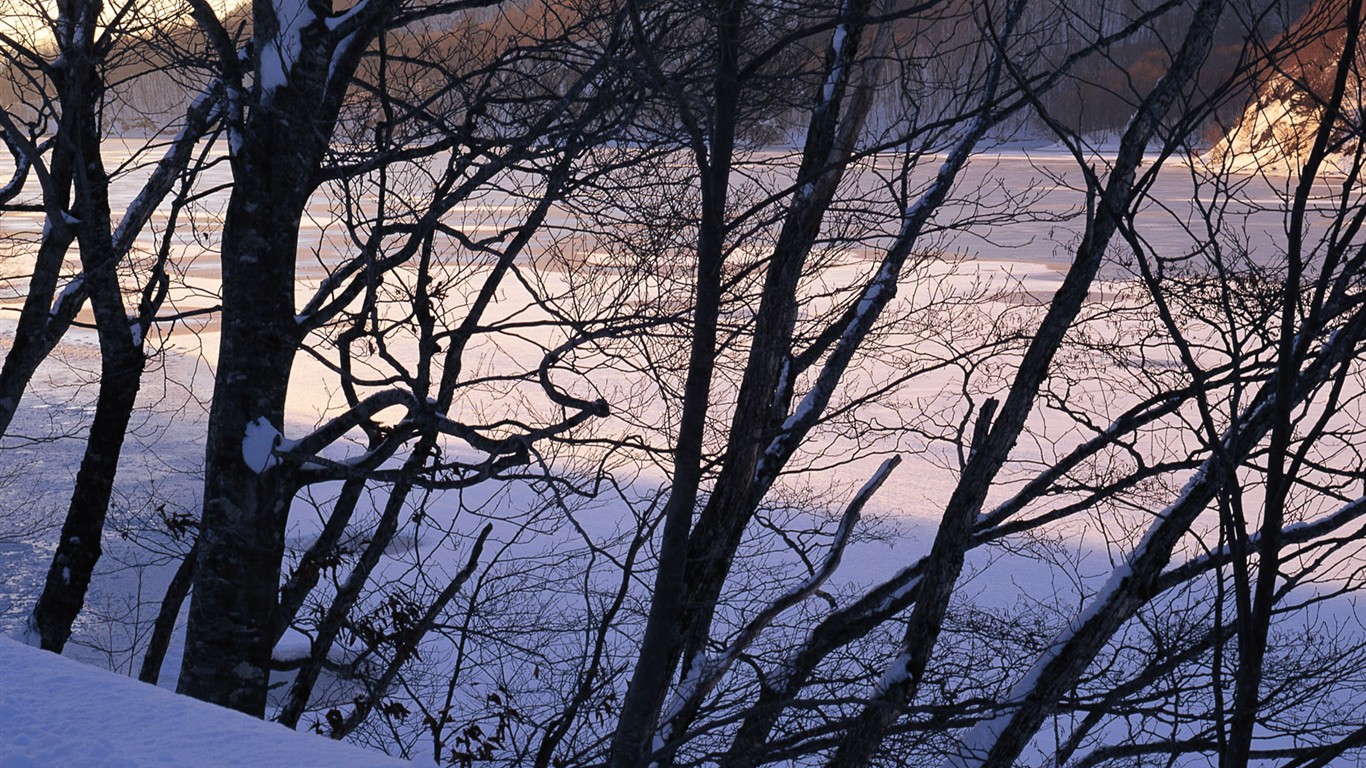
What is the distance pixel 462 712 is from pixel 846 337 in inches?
158

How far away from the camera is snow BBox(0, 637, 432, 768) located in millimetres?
1850

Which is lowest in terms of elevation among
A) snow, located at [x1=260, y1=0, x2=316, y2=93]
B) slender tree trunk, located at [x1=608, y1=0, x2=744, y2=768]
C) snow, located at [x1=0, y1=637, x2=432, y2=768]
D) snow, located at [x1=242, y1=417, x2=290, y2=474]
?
snow, located at [x1=0, y1=637, x2=432, y2=768]

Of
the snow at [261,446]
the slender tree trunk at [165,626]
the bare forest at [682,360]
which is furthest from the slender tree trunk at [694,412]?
the slender tree trunk at [165,626]

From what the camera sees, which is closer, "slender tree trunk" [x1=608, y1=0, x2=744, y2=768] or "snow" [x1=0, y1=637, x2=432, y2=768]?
Result: "snow" [x1=0, y1=637, x2=432, y2=768]

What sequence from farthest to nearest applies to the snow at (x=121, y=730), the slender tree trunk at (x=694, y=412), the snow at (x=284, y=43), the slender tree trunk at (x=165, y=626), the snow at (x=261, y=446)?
the slender tree trunk at (x=165, y=626), the snow at (x=261, y=446), the snow at (x=284, y=43), the slender tree trunk at (x=694, y=412), the snow at (x=121, y=730)

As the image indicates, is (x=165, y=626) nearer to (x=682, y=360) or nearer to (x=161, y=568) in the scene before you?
(x=161, y=568)

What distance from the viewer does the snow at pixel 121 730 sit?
1.85 meters

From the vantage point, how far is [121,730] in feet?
6.40

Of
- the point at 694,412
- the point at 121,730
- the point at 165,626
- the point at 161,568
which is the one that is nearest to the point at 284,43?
the point at 694,412

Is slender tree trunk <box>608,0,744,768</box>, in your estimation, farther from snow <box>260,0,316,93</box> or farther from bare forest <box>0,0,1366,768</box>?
snow <box>260,0,316,93</box>

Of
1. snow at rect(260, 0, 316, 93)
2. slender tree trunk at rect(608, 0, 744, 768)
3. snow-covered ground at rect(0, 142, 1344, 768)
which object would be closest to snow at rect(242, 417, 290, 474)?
snow at rect(260, 0, 316, 93)

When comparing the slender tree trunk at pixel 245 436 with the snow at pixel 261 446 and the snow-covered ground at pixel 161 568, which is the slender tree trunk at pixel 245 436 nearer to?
the snow at pixel 261 446

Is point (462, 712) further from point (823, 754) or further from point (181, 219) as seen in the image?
point (181, 219)

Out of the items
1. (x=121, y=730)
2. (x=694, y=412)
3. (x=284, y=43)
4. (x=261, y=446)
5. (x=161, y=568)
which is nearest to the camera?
(x=121, y=730)
